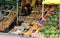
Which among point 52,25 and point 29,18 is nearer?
point 52,25

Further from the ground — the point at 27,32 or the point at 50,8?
the point at 50,8

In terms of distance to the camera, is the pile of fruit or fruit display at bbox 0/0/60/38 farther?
fruit display at bbox 0/0/60/38

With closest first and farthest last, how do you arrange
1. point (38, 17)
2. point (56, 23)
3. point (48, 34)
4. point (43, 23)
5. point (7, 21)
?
point (48, 34) → point (56, 23) → point (43, 23) → point (38, 17) → point (7, 21)

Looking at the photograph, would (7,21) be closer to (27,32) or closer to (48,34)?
(27,32)

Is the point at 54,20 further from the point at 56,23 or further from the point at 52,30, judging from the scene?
the point at 52,30

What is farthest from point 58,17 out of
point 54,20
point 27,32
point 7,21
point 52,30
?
point 7,21

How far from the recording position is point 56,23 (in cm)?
1119

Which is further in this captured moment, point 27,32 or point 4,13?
point 4,13

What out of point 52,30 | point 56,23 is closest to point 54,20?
point 56,23

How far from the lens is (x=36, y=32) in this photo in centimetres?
1168

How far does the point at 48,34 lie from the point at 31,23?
2596 millimetres

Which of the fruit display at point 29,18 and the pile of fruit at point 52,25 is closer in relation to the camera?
the pile of fruit at point 52,25

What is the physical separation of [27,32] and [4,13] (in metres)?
2.26

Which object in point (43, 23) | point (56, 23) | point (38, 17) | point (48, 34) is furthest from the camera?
point (38, 17)
